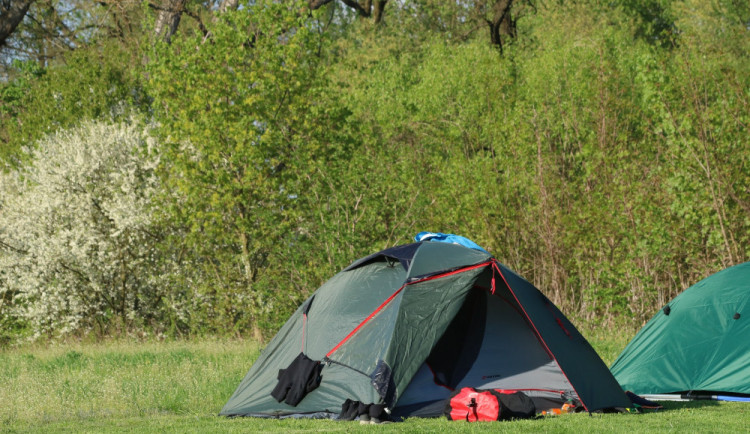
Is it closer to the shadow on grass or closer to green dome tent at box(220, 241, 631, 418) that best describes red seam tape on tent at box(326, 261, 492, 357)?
green dome tent at box(220, 241, 631, 418)

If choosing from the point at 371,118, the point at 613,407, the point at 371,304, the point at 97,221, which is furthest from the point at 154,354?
the point at 371,118

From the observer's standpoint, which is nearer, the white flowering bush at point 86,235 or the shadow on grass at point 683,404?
the shadow on grass at point 683,404

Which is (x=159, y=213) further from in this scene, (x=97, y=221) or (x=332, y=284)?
(x=332, y=284)

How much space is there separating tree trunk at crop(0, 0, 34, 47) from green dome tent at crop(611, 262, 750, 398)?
1665 cm

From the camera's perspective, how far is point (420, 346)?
27.6ft

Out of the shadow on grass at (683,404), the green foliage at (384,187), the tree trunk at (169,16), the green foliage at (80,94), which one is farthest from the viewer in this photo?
the green foliage at (80,94)

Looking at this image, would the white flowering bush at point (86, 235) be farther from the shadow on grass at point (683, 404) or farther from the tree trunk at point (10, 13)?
the shadow on grass at point (683, 404)

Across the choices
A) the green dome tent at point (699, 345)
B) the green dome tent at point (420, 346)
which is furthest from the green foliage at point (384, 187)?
the green dome tent at point (420, 346)

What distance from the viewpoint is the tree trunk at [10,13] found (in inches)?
819

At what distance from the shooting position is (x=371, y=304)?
876cm

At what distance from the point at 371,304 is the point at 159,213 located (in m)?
9.87

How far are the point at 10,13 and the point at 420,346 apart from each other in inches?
647

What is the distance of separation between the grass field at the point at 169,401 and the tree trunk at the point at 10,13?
8.76 meters

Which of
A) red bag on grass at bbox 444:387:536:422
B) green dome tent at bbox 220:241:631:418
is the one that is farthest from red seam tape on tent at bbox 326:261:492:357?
red bag on grass at bbox 444:387:536:422
